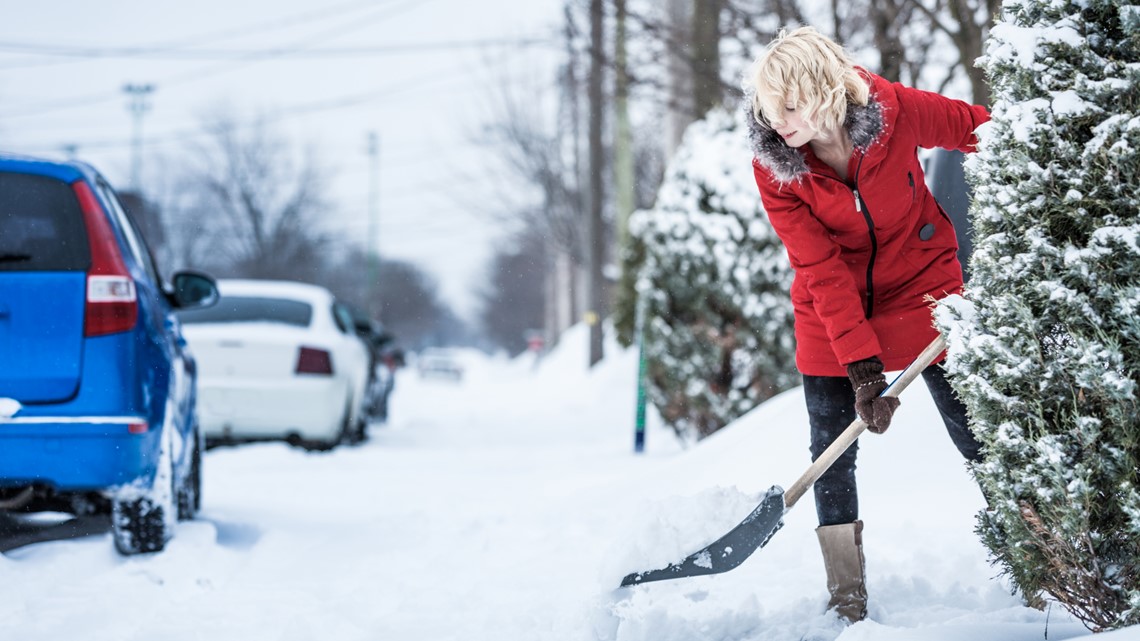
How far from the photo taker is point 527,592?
3703mm

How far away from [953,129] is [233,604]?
2.59 m

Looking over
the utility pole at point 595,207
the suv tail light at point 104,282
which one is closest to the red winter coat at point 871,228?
the suv tail light at point 104,282

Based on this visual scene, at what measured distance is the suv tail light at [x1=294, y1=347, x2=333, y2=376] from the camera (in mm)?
7947

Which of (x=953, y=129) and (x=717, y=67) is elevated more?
(x=717, y=67)

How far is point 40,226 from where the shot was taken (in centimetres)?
369

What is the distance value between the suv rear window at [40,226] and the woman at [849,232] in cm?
232

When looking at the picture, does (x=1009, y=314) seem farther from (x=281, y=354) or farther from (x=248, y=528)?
(x=281, y=354)

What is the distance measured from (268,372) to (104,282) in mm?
4284

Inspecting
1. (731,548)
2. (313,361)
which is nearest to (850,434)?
(731,548)

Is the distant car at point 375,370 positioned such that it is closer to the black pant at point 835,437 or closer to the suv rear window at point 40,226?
the suv rear window at point 40,226

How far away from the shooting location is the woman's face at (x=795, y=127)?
2.70m

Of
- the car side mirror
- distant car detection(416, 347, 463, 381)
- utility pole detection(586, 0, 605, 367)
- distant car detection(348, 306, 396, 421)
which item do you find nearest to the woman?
the car side mirror

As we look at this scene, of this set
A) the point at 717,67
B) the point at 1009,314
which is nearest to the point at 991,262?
the point at 1009,314

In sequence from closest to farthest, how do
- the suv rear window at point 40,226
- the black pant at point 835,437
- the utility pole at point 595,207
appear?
the black pant at point 835,437, the suv rear window at point 40,226, the utility pole at point 595,207
